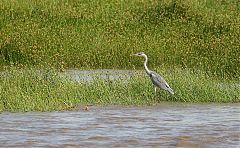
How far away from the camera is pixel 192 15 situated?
77.2ft

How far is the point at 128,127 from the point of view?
12703mm

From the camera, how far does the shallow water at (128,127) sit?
11416mm

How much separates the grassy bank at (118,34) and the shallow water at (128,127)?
2123 millimetres

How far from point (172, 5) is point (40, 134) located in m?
12.7

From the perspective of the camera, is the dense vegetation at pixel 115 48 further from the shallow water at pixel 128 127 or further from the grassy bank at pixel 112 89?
the shallow water at pixel 128 127

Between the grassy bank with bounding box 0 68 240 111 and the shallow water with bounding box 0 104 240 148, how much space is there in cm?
30

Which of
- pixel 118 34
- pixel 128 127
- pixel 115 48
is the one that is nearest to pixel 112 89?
pixel 128 127

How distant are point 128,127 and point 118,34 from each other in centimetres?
879

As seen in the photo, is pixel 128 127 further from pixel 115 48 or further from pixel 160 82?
pixel 115 48

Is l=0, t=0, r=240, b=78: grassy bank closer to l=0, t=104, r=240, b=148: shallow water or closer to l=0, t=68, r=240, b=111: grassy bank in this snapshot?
l=0, t=68, r=240, b=111: grassy bank

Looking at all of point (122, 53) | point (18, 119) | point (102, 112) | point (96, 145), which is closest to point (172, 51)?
point (122, 53)

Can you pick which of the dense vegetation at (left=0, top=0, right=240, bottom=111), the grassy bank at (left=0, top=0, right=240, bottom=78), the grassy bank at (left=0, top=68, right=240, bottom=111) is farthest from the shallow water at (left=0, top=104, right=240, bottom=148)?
the grassy bank at (left=0, top=0, right=240, bottom=78)

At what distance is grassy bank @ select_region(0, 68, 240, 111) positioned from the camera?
47.7 feet

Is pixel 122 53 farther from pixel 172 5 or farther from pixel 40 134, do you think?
pixel 40 134
